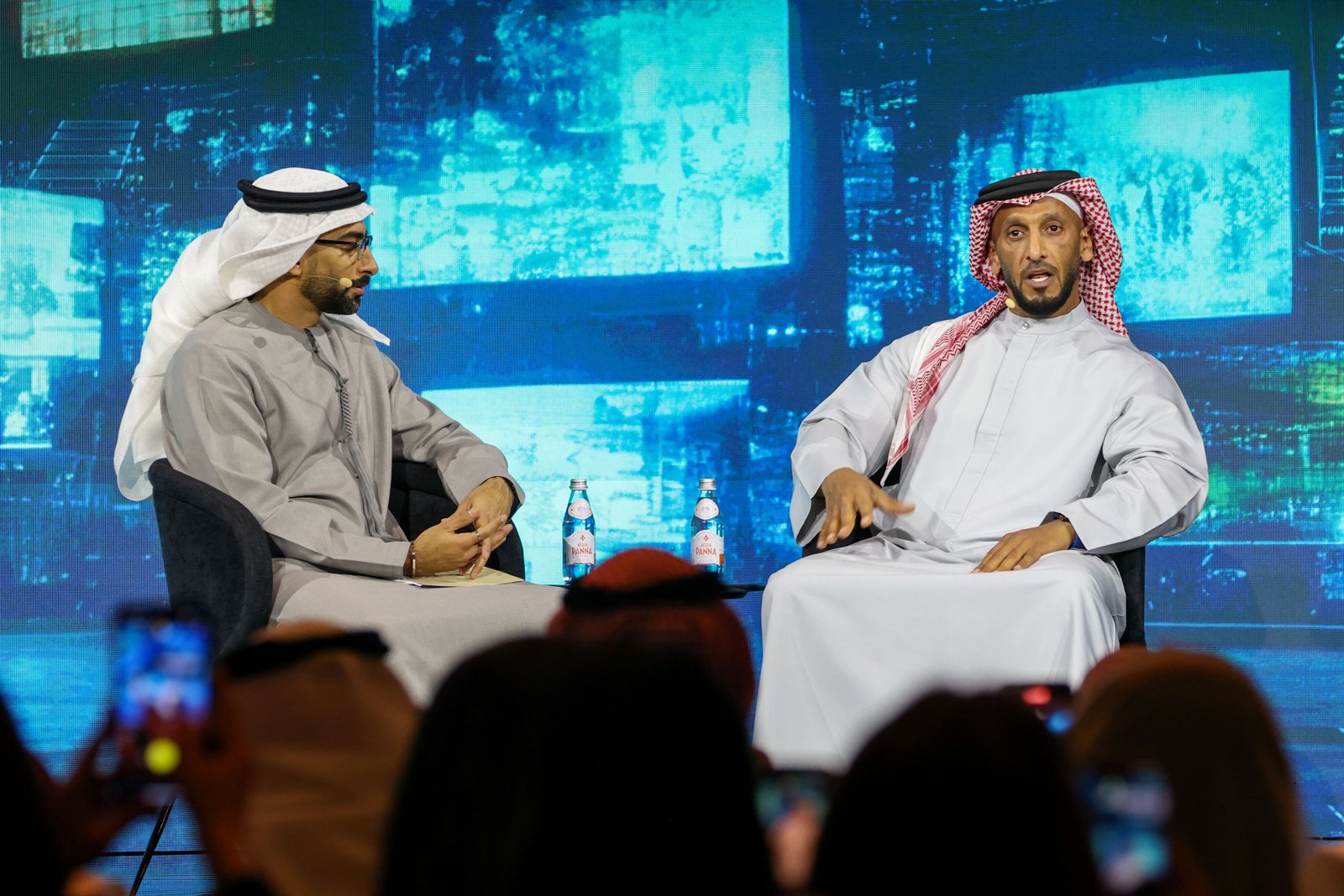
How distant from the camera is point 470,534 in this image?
3.19m

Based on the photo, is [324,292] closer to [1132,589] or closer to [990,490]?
[990,490]

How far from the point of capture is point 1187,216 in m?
4.70

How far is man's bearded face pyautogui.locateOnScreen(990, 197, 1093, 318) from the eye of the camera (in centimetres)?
343

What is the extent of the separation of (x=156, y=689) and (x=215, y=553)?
1.90 meters

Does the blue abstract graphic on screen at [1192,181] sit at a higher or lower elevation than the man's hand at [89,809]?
higher

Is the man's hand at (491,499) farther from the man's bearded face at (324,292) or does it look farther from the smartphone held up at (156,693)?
the smartphone held up at (156,693)

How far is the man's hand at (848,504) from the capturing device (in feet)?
9.92

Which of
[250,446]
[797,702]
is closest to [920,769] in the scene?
[797,702]

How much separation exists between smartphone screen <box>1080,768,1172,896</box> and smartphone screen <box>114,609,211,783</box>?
619 millimetres

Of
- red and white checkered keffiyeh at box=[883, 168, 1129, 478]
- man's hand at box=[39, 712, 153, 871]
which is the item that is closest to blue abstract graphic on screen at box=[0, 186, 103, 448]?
red and white checkered keffiyeh at box=[883, 168, 1129, 478]

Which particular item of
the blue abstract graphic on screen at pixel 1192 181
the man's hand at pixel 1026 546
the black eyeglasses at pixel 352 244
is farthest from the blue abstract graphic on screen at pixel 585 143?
the man's hand at pixel 1026 546

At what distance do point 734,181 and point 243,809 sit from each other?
4.18 m

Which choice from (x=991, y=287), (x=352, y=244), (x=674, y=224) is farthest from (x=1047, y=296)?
(x=674, y=224)

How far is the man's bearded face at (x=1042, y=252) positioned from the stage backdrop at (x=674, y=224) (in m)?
1.33
